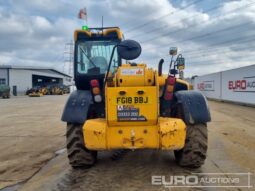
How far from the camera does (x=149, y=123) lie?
523 cm

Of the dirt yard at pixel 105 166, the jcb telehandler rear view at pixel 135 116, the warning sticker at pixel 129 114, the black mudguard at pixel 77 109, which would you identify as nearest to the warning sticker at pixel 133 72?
the jcb telehandler rear view at pixel 135 116

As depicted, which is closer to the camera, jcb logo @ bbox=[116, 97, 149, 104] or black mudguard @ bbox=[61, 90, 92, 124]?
jcb logo @ bbox=[116, 97, 149, 104]

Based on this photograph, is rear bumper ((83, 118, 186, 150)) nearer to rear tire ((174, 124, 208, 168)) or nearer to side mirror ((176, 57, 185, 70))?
rear tire ((174, 124, 208, 168))

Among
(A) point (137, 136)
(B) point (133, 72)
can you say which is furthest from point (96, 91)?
(A) point (137, 136)

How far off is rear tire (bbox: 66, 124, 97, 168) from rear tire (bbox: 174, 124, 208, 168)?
1.74 metres

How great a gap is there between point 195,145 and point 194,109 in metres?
0.63

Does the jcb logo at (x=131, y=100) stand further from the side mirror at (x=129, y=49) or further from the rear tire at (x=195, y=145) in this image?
the rear tire at (x=195, y=145)

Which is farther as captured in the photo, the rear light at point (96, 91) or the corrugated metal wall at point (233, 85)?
the corrugated metal wall at point (233, 85)

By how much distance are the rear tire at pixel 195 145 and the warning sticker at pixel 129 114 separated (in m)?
0.95

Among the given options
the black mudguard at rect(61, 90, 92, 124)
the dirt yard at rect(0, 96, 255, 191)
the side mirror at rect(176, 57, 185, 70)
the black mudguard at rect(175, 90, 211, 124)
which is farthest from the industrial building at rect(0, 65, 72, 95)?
the black mudguard at rect(175, 90, 211, 124)

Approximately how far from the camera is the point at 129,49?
5.57 meters

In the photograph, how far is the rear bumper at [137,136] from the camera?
201 inches

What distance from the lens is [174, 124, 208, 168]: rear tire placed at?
5.57 meters

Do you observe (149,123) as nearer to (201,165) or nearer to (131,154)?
(201,165)
